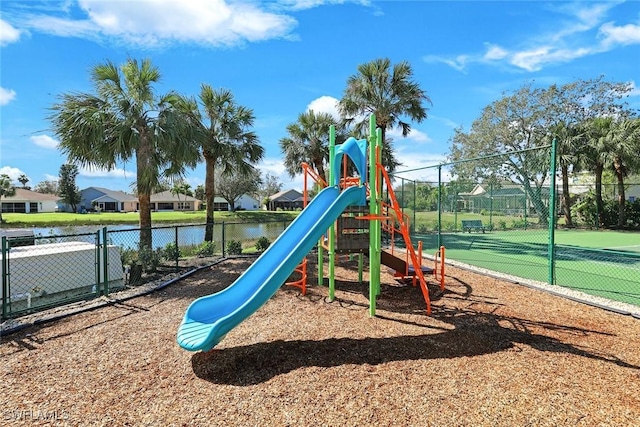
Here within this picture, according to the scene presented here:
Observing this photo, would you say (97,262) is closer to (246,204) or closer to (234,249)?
(234,249)

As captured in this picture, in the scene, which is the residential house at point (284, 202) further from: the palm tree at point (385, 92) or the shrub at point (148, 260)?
the shrub at point (148, 260)

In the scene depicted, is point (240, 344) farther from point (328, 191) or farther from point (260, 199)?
point (260, 199)

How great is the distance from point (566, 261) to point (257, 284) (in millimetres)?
9324

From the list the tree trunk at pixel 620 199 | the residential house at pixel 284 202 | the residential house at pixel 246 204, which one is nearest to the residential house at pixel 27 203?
the residential house at pixel 246 204

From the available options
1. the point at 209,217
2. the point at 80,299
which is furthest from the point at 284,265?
the point at 209,217

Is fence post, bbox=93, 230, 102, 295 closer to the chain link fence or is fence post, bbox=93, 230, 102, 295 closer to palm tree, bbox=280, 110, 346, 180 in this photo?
the chain link fence

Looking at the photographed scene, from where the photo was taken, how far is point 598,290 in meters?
6.50

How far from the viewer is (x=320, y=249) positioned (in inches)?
275

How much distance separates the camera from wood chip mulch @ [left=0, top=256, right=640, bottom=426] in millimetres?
2750

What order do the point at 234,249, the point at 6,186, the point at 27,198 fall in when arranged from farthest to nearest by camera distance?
the point at 27,198 < the point at 6,186 < the point at 234,249

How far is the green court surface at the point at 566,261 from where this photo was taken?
668 cm

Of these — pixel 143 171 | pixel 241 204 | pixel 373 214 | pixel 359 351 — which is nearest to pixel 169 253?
pixel 143 171

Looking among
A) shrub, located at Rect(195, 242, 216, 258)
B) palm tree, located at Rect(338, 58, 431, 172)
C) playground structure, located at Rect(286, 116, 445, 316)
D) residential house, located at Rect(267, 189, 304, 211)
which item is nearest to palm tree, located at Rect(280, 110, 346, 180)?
palm tree, located at Rect(338, 58, 431, 172)

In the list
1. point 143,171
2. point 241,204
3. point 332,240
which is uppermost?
point 241,204
